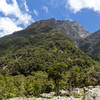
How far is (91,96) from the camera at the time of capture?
37.8 ft

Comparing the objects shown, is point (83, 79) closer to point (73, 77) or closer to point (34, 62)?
point (73, 77)

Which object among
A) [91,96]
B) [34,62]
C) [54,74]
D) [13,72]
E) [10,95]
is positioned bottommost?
[10,95]

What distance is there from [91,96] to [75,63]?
167 meters

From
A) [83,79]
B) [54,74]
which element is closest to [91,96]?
[54,74]

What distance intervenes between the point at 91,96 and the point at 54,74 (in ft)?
135

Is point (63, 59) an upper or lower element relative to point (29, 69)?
upper

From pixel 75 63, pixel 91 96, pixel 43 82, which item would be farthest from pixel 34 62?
pixel 91 96

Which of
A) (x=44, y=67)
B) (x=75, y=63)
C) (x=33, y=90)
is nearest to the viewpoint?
(x=33, y=90)

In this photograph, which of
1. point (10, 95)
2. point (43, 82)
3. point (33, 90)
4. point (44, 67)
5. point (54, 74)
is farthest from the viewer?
point (44, 67)

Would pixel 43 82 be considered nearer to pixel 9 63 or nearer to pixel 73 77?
pixel 73 77

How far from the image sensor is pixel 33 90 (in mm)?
68375

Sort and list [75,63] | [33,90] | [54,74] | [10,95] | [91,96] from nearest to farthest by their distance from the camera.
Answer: [91,96] < [54,74] < [10,95] < [33,90] < [75,63]

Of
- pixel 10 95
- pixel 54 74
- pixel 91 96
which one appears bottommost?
pixel 10 95

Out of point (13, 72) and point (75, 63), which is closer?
point (13, 72)
